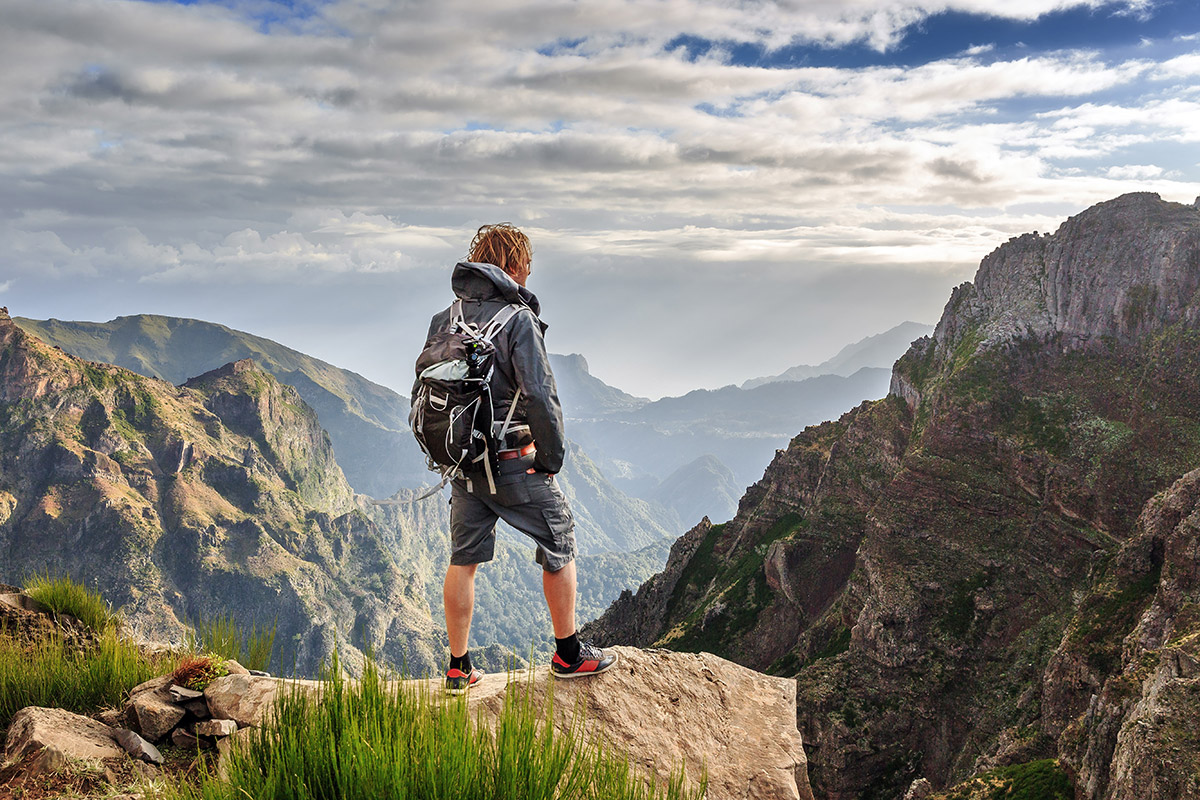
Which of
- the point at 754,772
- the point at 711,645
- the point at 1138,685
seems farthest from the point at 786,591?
the point at 754,772

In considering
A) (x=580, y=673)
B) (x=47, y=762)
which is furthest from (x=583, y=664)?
(x=47, y=762)

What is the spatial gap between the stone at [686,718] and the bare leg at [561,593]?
0.63 metres

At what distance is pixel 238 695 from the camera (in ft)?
23.7

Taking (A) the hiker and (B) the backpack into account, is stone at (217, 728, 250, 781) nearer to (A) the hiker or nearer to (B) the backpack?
(A) the hiker

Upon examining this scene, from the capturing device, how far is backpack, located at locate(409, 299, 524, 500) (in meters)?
6.52

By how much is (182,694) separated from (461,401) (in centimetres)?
425

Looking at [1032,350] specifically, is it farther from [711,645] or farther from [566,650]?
[566,650]

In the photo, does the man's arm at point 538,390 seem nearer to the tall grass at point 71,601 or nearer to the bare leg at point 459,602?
the bare leg at point 459,602

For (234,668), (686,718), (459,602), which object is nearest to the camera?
(459,602)

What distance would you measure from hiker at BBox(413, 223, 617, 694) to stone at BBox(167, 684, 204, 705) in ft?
8.51

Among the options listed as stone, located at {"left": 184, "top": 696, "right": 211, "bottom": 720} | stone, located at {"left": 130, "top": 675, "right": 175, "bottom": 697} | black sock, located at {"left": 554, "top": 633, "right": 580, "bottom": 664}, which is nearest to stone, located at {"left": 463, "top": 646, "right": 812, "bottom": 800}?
black sock, located at {"left": 554, "top": 633, "right": 580, "bottom": 664}

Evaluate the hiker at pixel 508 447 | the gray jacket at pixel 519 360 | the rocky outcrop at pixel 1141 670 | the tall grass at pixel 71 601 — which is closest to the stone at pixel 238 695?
the hiker at pixel 508 447

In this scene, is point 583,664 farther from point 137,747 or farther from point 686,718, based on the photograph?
point 137,747

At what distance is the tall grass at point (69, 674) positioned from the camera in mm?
7430
